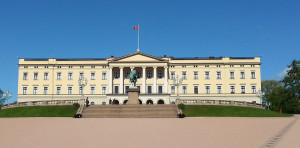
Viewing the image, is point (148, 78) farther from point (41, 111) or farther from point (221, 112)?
point (41, 111)

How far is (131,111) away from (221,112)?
13.8 m

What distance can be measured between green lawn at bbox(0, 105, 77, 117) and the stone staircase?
307 cm

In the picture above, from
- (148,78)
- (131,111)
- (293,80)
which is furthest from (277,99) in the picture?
(131,111)

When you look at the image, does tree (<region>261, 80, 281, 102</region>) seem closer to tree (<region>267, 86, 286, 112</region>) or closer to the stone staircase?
tree (<region>267, 86, 286, 112</region>)

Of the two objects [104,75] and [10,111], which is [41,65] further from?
[10,111]

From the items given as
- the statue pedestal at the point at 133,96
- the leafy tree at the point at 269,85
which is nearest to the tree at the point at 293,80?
the leafy tree at the point at 269,85

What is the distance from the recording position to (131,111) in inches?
1802

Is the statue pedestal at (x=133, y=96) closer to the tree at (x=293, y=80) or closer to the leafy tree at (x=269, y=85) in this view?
the tree at (x=293, y=80)

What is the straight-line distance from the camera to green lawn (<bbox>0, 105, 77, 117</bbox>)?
4591cm

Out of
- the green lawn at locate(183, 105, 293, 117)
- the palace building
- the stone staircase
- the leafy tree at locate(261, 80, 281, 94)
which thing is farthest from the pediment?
the leafy tree at locate(261, 80, 281, 94)

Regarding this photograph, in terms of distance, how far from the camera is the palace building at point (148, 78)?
76.7 meters

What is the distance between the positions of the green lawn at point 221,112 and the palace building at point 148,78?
25.0m
